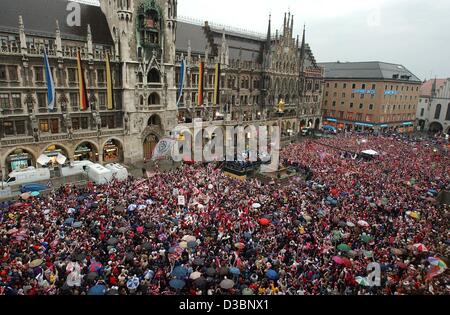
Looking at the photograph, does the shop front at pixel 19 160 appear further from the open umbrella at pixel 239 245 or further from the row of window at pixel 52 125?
the open umbrella at pixel 239 245

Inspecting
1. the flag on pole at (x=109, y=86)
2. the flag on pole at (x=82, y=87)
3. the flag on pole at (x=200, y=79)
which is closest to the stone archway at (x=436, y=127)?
the flag on pole at (x=200, y=79)

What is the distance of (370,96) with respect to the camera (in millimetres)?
85938

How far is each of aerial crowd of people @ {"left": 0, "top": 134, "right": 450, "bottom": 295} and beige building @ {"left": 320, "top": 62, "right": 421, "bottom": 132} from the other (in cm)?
5557

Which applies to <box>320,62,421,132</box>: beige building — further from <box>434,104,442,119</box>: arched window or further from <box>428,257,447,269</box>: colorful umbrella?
<box>428,257,447,269</box>: colorful umbrella

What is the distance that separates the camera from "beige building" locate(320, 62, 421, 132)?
8556cm

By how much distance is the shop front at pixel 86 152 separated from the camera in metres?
45.0

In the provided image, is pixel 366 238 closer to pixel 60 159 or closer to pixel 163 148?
pixel 163 148

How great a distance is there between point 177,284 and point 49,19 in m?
42.8

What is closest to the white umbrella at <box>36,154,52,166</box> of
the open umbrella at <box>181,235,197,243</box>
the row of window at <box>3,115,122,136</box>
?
the row of window at <box>3,115,122,136</box>

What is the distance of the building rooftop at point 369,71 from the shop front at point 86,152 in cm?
7318

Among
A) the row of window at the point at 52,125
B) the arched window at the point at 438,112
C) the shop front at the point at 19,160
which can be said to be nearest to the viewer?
the row of window at the point at 52,125

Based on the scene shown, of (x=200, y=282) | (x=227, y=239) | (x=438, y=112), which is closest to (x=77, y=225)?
(x=227, y=239)

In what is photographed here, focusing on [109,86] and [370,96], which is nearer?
[109,86]
